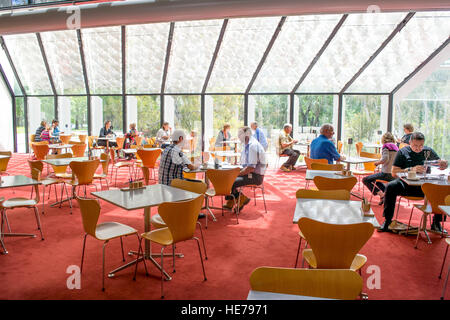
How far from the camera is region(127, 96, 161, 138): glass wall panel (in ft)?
47.1

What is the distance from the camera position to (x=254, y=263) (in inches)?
189

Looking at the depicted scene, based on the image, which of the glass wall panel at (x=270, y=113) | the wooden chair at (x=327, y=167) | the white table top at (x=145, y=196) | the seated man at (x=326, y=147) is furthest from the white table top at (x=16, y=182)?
the glass wall panel at (x=270, y=113)

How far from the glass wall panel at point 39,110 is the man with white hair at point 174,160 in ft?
36.8

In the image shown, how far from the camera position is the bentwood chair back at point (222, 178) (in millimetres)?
6152

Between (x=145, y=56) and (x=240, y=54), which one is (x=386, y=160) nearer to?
(x=240, y=54)

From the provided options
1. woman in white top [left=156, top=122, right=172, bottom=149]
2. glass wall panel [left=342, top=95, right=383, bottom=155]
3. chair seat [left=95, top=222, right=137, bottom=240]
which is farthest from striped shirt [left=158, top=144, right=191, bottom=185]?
glass wall panel [left=342, top=95, right=383, bottom=155]

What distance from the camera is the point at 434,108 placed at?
11516 mm

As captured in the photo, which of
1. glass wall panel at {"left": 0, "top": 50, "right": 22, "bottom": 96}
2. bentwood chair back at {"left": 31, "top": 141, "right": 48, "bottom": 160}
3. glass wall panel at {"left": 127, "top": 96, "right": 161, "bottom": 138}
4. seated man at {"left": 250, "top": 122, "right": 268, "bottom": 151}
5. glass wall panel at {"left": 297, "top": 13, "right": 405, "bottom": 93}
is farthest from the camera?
glass wall panel at {"left": 0, "top": 50, "right": 22, "bottom": 96}

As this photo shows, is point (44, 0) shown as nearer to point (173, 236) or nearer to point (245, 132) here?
point (245, 132)

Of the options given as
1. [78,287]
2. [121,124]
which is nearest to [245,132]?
[78,287]

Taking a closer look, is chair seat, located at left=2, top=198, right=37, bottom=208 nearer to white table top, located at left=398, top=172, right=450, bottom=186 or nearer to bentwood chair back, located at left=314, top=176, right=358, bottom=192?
bentwood chair back, located at left=314, top=176, right=358, bottom=192

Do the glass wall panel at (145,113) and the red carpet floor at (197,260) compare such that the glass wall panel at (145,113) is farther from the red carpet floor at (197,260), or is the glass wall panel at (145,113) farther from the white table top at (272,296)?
the white table top at (272,296)

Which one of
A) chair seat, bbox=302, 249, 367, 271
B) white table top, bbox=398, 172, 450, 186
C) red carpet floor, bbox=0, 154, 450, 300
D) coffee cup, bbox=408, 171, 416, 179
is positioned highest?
coffee cup, bbox=408, 171, 416, 179

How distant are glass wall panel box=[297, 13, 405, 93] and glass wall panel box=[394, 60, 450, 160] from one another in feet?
6.38
